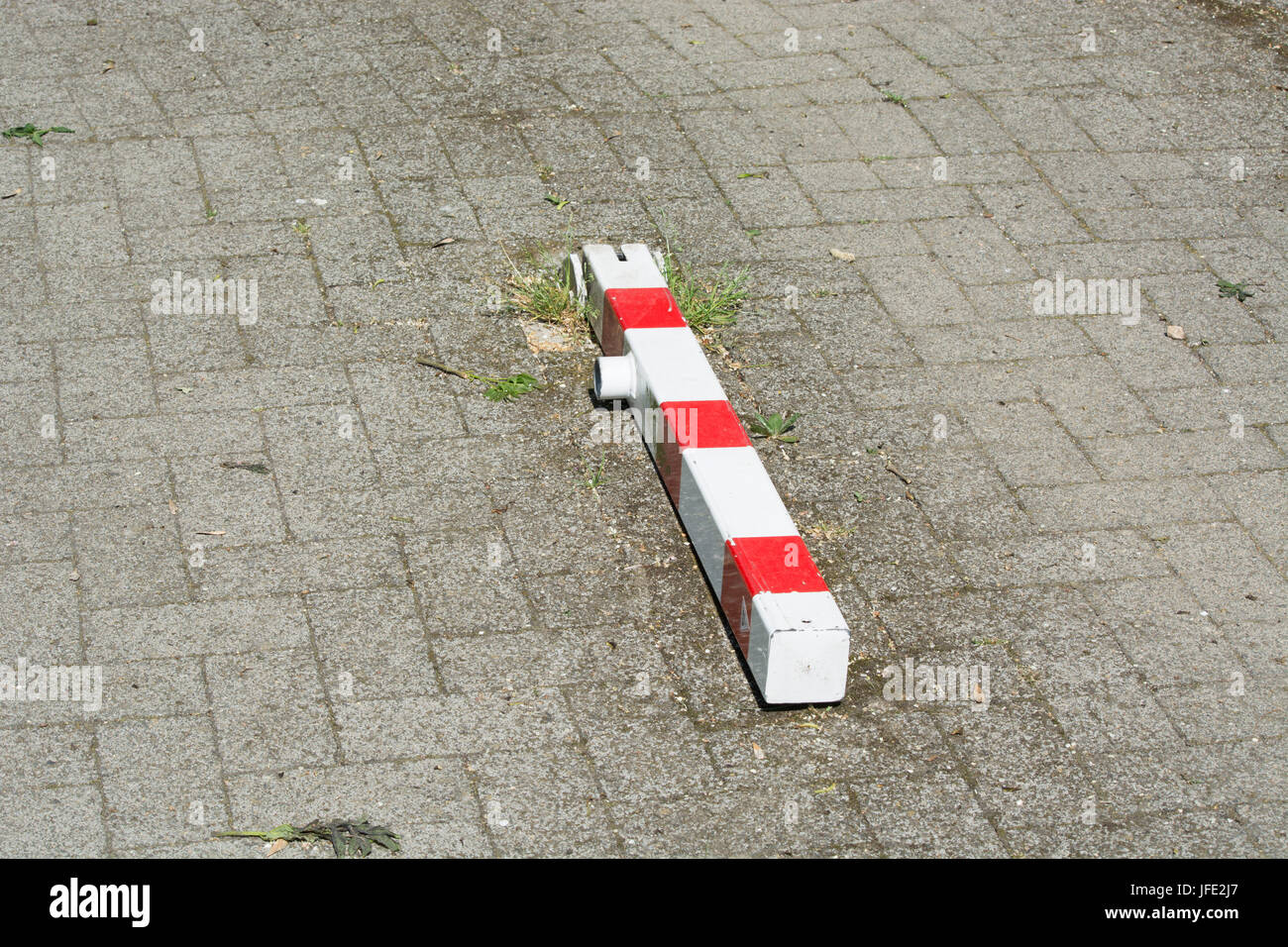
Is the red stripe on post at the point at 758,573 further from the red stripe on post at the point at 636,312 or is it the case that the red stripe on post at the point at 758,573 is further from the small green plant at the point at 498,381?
the small green plant at the point at 498,381

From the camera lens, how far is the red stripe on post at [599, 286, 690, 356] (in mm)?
4645

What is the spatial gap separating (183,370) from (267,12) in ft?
10.3

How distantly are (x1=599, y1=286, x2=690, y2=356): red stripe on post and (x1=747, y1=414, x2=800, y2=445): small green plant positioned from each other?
416 mm

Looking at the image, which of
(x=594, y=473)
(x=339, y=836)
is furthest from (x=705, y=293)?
(x=339, y=836)

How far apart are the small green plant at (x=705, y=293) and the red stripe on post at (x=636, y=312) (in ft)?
0.79

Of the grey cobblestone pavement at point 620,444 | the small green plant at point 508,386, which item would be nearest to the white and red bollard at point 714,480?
the grey cobblestone pavement at point 620,444

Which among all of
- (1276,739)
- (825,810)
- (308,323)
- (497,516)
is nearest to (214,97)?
(308,323)

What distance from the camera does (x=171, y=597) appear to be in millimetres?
3848

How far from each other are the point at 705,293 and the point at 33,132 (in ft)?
10.1

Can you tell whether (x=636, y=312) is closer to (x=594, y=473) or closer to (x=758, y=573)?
(x=594, y=473)

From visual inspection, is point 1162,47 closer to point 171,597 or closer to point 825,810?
point 825,810

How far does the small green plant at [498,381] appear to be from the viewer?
4.72 metres

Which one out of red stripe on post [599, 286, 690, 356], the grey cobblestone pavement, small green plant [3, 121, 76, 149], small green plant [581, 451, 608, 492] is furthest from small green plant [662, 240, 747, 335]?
small green plant [3, 121, 76, 149]

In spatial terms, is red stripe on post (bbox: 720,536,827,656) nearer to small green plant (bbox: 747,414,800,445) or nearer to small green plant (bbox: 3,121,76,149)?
small green plant (bbox: 747,414,800,445)
